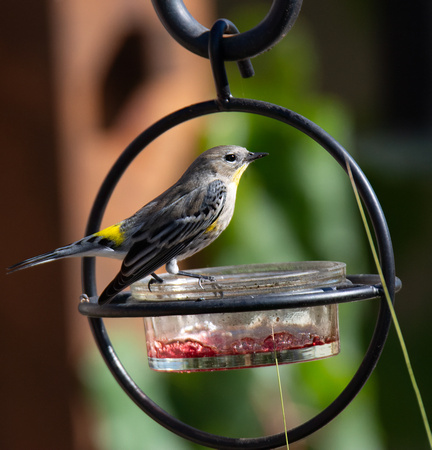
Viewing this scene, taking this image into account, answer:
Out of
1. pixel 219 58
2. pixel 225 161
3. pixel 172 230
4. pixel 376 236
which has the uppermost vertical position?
pixel 219 58

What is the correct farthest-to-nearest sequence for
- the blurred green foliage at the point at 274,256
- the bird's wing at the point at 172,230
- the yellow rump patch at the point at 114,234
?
the blurred green foliage at the point at 274,256 → the yellow rump patch at the point at 114,234 → the bird's wing at the point at 172,230

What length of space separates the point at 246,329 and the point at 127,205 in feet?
5.77

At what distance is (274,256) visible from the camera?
135 inches

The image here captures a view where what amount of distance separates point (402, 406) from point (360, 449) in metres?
0.65

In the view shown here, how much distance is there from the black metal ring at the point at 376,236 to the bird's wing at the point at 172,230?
0.51 feet

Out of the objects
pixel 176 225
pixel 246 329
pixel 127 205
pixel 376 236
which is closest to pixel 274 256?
pixel 127 205

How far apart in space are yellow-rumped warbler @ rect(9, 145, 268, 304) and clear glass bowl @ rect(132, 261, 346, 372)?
3.7 inches

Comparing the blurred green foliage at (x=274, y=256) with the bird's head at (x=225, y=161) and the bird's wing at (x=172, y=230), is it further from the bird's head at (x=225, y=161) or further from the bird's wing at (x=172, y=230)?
the bird's wing at (x=172, y=230)

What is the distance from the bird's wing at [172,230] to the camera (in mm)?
1870

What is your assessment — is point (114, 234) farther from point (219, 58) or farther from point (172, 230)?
point (219, 58)

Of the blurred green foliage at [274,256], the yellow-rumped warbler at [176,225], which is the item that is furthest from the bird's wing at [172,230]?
the blurred green foliage at [274,256]

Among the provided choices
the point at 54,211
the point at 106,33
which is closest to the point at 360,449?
the point at 54,211

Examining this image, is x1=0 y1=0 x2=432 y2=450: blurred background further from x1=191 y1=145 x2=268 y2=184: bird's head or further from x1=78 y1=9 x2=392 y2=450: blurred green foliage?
x1=191 y1=145 x2=268 y2=184: bird's head

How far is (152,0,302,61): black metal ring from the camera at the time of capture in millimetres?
1655
